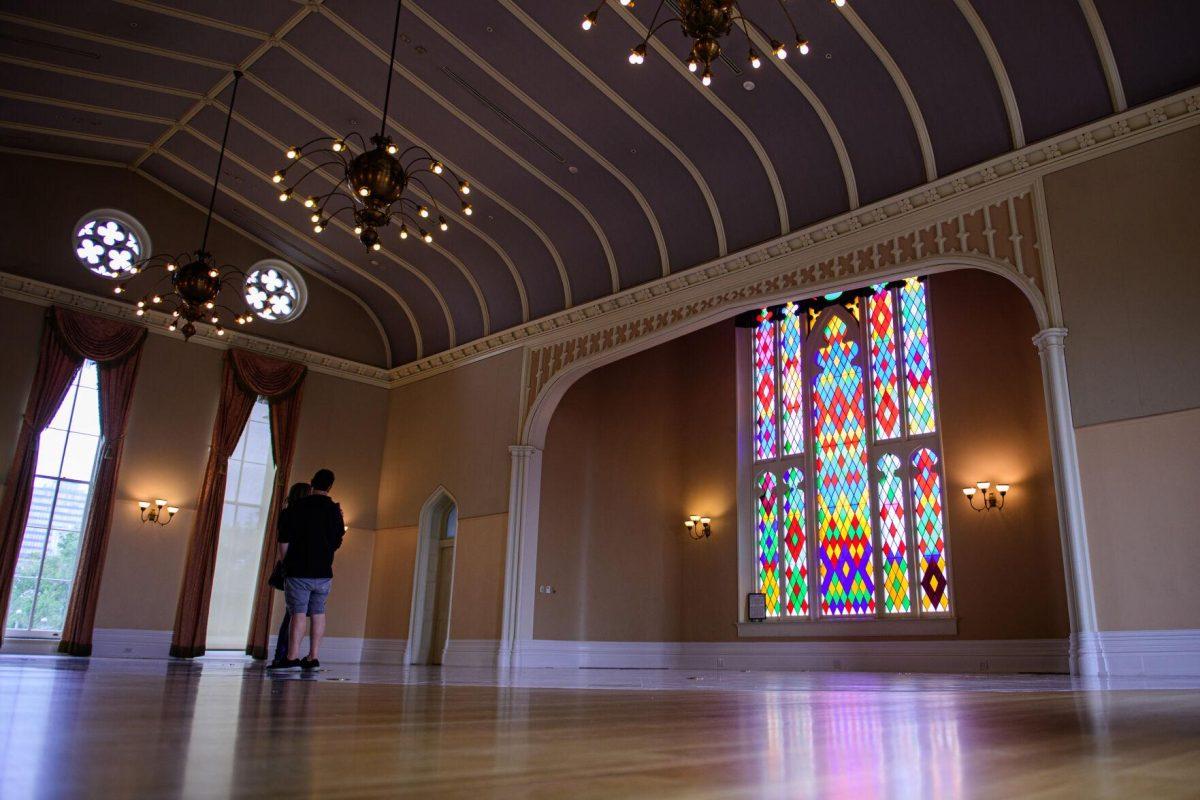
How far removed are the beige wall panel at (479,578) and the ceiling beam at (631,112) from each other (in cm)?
523

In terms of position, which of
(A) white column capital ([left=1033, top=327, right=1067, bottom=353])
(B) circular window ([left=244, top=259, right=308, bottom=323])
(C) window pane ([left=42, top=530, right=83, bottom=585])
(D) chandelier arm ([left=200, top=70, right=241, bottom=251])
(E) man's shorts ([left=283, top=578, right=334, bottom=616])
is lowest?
(E) man's shorts ([left=283, top=578, right=334, bottom=616])

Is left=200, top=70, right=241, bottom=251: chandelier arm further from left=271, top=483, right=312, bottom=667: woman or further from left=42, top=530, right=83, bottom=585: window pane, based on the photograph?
left=271, top=483, right=312, bottom=667: woman

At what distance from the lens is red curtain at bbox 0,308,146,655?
11172 mm

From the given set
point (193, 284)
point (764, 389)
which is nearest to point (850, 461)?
point (764, 389)

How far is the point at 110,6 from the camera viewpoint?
936 cm

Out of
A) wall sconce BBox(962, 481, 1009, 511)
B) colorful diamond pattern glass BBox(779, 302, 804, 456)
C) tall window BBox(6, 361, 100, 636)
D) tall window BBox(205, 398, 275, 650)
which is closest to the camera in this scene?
wall sconce BBox(962, 481, 1009, 511)

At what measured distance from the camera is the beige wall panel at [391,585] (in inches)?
546

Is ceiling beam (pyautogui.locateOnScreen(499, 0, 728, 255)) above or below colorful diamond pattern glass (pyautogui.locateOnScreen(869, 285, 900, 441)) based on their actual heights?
above

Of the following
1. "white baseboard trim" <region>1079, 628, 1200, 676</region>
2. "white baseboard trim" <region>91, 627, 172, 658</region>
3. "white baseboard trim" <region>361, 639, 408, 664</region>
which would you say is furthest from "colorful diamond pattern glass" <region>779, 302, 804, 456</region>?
"white baseboard trim" <region>91, 627, 172, 658</region>

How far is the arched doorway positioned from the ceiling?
11.8 ft

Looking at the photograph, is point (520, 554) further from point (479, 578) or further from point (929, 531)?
point (929, 531)

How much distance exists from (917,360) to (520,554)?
20.4ft

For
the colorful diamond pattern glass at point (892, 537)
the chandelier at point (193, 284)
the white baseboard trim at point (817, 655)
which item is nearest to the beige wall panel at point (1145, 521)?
the white baseboard trim at point (817, 655)

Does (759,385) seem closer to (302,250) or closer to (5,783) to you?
(302,250)
